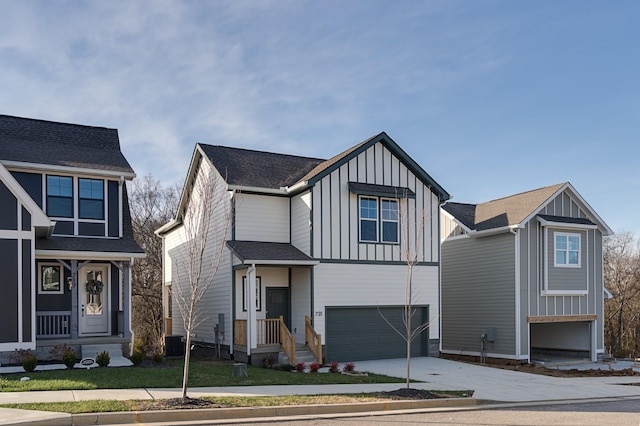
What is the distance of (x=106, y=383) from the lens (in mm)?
13656

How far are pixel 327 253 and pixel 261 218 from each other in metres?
2.87

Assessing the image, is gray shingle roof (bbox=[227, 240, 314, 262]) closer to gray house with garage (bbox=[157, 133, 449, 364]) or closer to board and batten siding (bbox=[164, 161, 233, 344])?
gray house with garage (bbox=[157, 133, 449, 364])

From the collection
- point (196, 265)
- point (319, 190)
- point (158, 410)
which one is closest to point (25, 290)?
point (196, 265)

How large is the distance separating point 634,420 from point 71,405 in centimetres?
1064

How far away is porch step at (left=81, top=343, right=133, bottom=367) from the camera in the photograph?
18.0 meters

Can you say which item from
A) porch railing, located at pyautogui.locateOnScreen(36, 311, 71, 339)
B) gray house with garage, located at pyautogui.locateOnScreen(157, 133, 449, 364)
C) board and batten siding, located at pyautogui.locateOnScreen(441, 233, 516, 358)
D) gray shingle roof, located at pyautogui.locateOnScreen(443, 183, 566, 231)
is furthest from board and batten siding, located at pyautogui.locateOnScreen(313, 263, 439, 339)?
porch railing, located at pyautogui.locateOnScreen(36, 311, 71, 339)

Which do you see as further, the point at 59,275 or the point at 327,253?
the point at 327,253

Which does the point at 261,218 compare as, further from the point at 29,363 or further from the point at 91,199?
the point at 29,363

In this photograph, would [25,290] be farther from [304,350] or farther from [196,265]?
[304,350]

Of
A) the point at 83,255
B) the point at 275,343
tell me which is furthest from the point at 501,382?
the point at 83,255

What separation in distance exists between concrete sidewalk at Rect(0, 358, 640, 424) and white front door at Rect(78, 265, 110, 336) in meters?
7.96

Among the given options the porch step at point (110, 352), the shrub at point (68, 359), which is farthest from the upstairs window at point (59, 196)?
the shrub at point (68, 359)

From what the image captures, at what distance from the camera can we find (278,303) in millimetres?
22172

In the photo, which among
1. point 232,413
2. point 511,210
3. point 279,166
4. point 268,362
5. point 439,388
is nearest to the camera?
point 232,413
